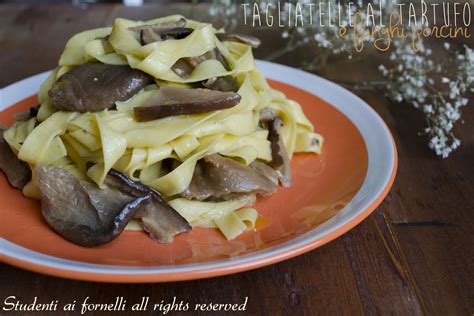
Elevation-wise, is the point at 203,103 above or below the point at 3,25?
above

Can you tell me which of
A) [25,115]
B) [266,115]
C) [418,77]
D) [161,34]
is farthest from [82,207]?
[418,77]

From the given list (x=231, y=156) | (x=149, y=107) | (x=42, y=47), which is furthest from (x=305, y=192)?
(x=42, y=47)

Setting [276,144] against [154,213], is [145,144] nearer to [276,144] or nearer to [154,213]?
[154,213]

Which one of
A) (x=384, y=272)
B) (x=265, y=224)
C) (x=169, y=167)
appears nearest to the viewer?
(x=384, y=272)

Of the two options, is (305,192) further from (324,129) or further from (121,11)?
(121,11)

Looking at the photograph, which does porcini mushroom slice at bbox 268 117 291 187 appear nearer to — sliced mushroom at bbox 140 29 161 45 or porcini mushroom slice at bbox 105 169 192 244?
porcini mushroom slice at bbox 105 169 192 244
